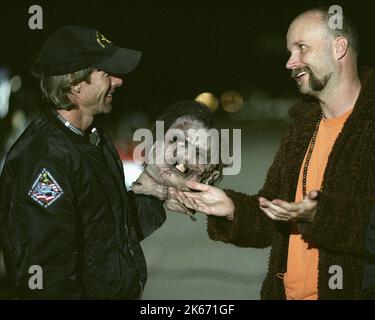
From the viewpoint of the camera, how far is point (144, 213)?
325 centimetres

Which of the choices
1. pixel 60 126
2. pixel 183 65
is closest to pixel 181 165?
pixel 60 126

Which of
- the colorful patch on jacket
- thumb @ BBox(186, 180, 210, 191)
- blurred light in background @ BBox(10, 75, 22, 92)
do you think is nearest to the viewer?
the colorful patch on jacket

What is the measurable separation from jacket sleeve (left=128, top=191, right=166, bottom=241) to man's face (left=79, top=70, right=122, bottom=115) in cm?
59

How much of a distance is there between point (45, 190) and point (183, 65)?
512 inches

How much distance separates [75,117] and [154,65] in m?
10.6

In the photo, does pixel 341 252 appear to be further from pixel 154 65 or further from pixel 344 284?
pixel 154 65

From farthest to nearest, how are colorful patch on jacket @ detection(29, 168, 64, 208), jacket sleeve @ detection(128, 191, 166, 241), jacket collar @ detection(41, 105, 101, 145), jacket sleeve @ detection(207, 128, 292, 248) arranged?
1. jacket sleeve @ detection(128, 191, 166, 241)
2. jacket sleeve @ detection(207, 128, 292, 248)
3. jacket collar @ detection(41, 105, 101, 145)
4. colorful patch on jacket @ detection(29, 168, 64, 208)

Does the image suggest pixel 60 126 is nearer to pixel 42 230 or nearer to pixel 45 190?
pixel 45 190

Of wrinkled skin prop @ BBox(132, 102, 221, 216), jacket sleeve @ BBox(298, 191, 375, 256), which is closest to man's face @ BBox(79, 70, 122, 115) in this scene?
wrinkled skin prop @ BBox(132, 102, 221, 216)

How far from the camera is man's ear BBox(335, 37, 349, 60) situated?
113 inches

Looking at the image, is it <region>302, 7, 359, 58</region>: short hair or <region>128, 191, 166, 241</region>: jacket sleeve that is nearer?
<region>302, 7, 359, 58</region>: short hair

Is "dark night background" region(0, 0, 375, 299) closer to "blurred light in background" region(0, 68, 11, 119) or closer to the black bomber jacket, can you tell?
"blurred light in background" region(0, 68, 11, 119)

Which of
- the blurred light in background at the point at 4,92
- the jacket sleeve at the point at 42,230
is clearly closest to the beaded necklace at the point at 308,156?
the jacket sleeve at the point at 42,230
